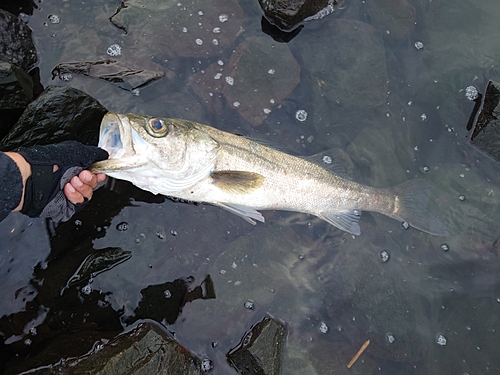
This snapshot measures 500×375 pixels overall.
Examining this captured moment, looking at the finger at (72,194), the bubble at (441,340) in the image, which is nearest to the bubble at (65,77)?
the finger at (72,194)

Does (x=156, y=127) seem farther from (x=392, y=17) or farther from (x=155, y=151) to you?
(x=392, y=17)

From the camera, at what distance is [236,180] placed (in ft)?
11.9

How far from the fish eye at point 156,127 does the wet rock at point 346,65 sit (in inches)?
95.1

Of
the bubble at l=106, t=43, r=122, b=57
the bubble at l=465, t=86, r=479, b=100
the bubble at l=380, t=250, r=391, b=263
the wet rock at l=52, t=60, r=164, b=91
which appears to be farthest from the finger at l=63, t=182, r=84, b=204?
the bubble at l=465, t=86, r=479, b=100

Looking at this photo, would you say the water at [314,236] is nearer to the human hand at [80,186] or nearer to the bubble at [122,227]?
the bubble at [122,227]

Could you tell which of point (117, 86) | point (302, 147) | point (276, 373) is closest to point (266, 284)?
point (276, 373)

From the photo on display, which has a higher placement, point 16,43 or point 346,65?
point 16,43

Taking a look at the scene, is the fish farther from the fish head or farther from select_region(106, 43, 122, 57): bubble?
select_region(106, 43, 122, 57): bubble

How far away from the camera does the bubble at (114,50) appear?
15.6 feet

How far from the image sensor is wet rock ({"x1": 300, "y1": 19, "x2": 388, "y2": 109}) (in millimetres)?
5016

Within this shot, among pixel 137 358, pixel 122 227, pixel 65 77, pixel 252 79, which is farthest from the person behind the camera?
pixel 252 79

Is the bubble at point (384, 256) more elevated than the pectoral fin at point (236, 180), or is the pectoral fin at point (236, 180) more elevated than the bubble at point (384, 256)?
the pectoral fin at point (236, 180)

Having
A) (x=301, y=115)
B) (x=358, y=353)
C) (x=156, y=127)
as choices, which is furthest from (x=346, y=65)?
(x=358, y=353)

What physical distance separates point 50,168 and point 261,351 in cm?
261
